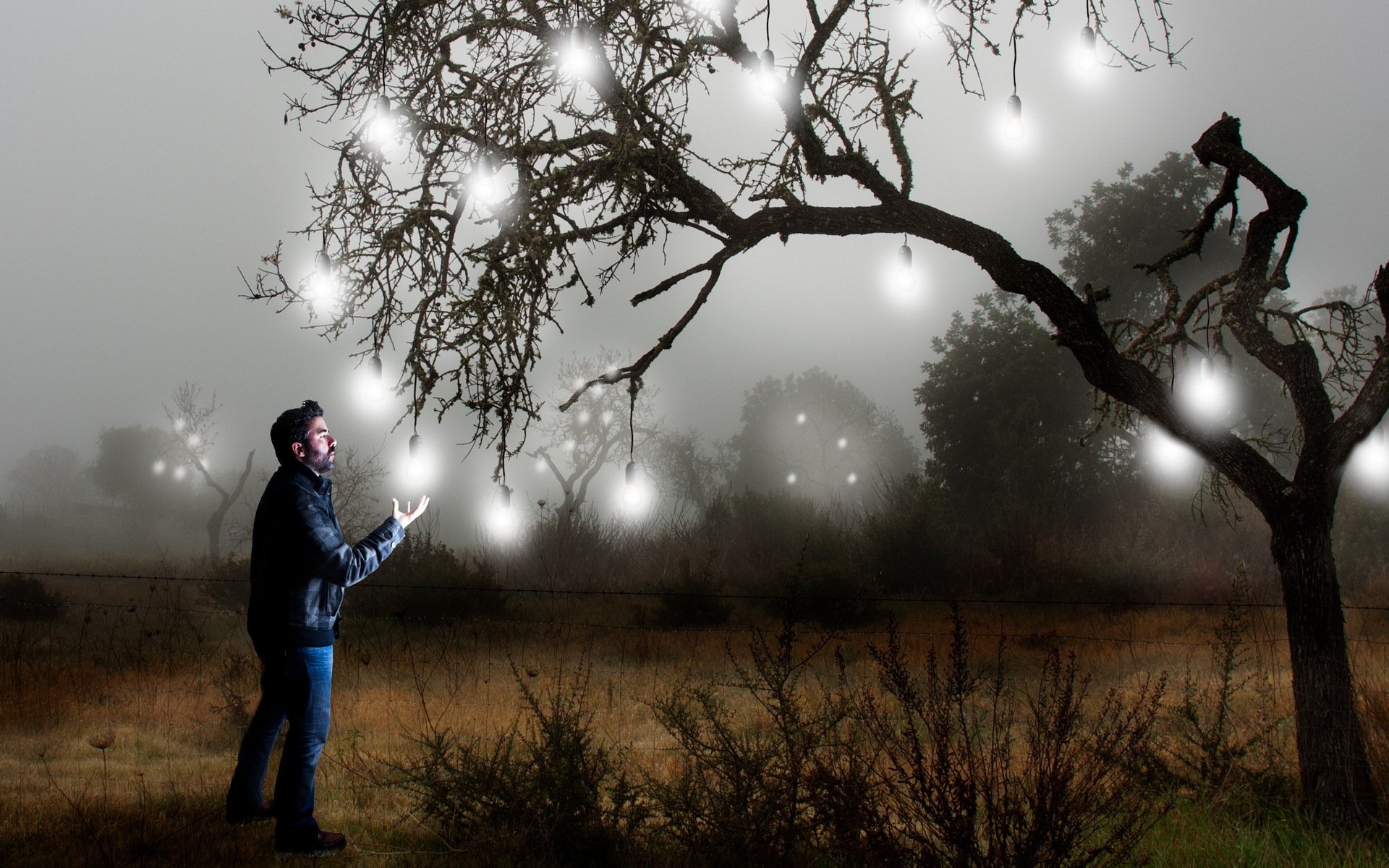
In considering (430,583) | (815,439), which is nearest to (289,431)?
(430,583)

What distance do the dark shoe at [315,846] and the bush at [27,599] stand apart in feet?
35.4

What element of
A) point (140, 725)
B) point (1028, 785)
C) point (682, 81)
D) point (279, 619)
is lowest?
point (140, 725)

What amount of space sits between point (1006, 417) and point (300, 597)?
844 inches

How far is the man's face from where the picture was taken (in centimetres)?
361

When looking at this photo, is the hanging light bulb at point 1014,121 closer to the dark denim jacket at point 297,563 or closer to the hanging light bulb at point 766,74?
the hanging light bulb at point 766,74

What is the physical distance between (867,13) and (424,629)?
971 cm

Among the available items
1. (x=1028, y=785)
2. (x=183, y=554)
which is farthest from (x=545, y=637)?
(x=183, y=554)

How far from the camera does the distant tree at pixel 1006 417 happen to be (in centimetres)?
2212

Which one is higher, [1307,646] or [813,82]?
[813,82]

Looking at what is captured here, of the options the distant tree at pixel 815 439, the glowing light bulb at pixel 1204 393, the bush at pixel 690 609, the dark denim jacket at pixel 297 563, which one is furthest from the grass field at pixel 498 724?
the distant tree at pixel 815 439

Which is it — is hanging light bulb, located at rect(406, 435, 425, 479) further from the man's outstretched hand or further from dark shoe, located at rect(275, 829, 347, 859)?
dark shoe, located at rect(275, 829, 347, 859)

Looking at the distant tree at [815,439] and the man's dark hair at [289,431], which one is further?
the distant tree at [815,439]

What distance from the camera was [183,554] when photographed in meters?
23.9

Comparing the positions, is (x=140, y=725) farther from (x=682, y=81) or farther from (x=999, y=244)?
(x=999, y=244)
